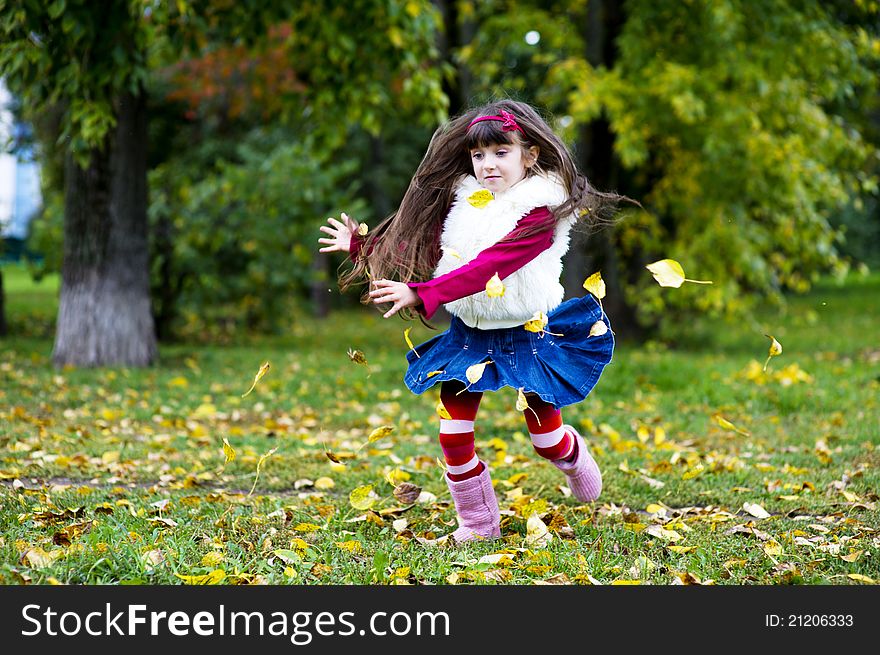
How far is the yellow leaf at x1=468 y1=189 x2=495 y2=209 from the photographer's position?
342 cm

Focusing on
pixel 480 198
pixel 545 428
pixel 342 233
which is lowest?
pixel 545 428

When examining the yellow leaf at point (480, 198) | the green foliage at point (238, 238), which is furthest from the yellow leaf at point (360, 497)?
the green foliage at point (238, 238)

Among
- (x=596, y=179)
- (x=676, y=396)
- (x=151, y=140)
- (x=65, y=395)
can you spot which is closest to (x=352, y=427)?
(x=65, y=395)

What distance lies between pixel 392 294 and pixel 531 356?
663 millimetres

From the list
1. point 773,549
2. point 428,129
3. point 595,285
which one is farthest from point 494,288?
point 428,129

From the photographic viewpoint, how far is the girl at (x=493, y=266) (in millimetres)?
3439

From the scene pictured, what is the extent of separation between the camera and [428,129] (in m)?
11.6

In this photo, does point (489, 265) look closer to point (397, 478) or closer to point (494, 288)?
point (494, 288)

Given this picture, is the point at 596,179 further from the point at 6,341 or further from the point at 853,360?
the point at 6,341

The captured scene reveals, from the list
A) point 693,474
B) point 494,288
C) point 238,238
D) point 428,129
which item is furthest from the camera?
point 238,238

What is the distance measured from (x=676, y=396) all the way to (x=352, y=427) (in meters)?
2.62

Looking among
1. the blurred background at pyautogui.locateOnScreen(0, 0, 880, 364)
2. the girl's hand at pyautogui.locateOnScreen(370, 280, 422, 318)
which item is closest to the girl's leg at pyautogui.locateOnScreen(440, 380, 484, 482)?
the girl's hand at pyautogui.locateOnScreen(370, 280, 422, 318)

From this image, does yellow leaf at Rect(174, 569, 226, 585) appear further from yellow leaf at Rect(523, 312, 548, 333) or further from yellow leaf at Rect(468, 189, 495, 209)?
yellow leaf at Rect(468, 189, 495, 209)

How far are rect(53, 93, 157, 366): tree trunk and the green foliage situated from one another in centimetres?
247
